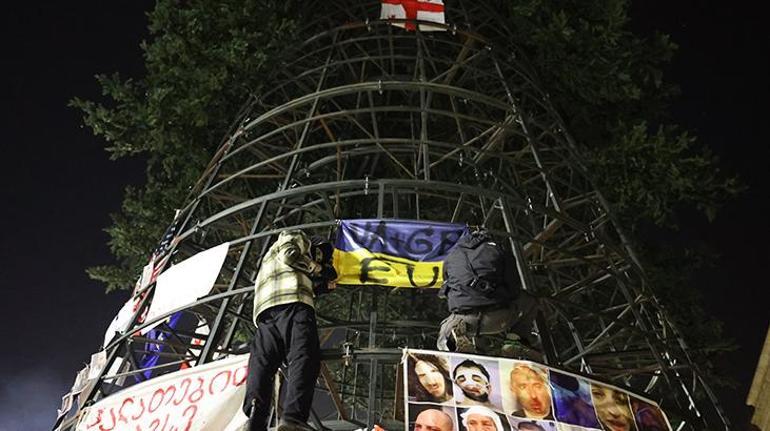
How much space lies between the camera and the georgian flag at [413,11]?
11.4m

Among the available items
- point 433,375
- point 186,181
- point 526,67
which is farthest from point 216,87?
point 433,375

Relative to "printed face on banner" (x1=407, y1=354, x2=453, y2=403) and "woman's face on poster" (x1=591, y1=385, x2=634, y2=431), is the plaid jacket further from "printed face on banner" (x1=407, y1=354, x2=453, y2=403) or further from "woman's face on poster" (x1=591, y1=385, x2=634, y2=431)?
"woman's face on poster" (x1=591, y1=385, x2=634, y2=431)

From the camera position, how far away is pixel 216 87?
11.7 meters

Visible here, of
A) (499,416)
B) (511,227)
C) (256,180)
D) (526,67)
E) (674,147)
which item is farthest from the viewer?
(256,180)

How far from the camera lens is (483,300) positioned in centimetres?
591

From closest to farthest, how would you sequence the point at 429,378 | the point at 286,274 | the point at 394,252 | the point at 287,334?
the point at 429,378 < the point at 287,334 < the point at 286,274 < the point at 394,252

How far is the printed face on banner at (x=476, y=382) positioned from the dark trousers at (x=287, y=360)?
1255 millimetres

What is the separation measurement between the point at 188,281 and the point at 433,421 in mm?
3765

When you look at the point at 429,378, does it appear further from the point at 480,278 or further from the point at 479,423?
the point at 480,278

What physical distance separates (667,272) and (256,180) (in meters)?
9.07

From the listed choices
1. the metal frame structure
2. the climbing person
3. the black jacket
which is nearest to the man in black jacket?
the black jacket

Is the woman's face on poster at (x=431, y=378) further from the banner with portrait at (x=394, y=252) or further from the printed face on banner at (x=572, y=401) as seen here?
the banner with portrait at (x=394, y=252)

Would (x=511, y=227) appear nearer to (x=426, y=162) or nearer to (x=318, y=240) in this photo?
(x=426, y=162)

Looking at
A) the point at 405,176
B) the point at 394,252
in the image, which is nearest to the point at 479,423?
the point at 394,252
